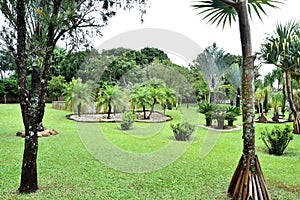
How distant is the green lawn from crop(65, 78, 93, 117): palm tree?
21.2ft

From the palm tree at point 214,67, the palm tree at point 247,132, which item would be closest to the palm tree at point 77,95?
the palm tree at point 247,132

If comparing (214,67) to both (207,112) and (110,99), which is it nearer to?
(207,112)

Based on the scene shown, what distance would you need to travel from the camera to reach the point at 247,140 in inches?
144

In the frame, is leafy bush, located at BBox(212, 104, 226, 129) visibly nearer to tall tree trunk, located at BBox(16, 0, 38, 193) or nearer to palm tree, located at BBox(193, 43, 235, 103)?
tall tree trunk, located at BBox(16, 0, 38, 193)

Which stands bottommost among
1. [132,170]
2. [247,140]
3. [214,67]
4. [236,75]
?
[132,170]

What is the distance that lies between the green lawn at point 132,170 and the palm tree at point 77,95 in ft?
21.2

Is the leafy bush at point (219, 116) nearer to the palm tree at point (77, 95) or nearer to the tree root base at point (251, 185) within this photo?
the palm tree at point (77, 95)

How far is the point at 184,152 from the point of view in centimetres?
708

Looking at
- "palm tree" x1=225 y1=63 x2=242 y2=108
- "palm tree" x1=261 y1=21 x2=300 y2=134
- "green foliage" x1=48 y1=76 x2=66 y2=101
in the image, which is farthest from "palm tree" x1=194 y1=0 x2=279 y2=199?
"green foliage" x1=48 y1=76 x2=66 y2=101

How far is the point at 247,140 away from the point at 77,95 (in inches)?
472

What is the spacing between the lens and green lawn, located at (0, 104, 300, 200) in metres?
4.05

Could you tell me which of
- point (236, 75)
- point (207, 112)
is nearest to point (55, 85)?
point (236, 75)

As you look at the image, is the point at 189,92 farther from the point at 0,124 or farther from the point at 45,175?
the point at 45,175

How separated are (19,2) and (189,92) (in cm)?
2476
